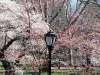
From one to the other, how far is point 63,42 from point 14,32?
236cm

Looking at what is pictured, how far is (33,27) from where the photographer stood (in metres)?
9.99

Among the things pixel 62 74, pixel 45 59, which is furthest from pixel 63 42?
pixel 62 74

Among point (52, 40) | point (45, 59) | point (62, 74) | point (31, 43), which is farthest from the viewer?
point (62, 74)

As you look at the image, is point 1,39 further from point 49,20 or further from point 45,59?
point 45,59

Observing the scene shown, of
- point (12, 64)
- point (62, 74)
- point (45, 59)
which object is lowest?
point (62, 74)

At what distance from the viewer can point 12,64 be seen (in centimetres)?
1091

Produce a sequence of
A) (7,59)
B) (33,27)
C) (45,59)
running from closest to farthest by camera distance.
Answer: (45,59) → (33,27) → (7,59)

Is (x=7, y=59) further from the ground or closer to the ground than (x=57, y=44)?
closer to the ground

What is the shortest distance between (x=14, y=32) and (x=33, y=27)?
0.87 m

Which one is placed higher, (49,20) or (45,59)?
(49,20)

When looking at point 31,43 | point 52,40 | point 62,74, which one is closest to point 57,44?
point 31,43

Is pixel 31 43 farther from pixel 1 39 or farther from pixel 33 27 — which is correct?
pixel 1 39

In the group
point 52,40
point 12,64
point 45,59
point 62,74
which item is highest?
point 52,40

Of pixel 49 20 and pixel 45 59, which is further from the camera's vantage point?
pixel 49 20
